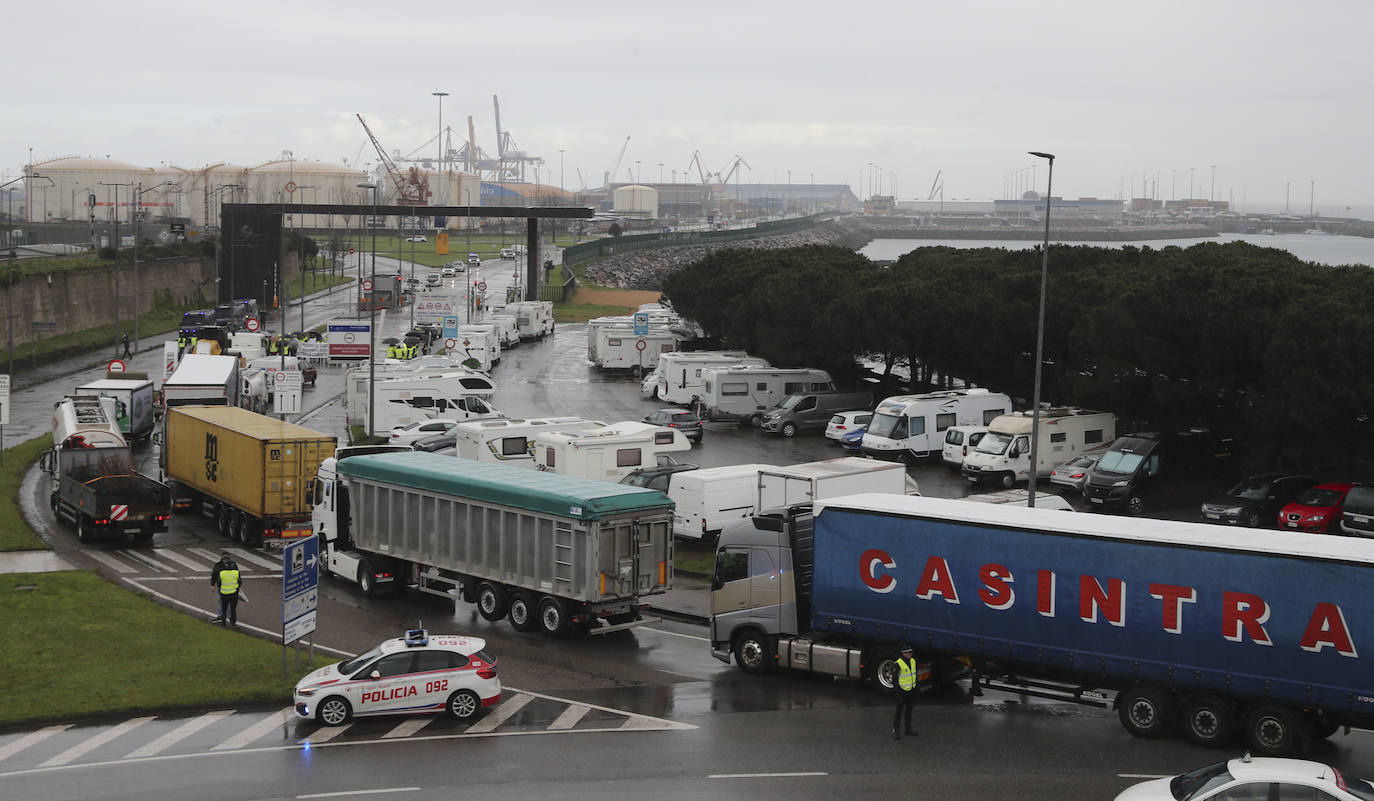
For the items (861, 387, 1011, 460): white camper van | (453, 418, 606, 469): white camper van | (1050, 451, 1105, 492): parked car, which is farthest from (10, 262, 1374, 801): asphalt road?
(861, 387, 1011, 460): white camper van

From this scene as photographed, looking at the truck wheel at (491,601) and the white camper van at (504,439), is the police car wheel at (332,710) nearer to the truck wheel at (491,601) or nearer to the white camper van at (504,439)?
the truck wheel at (491,601)

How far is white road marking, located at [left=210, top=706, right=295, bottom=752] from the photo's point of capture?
58.6ft

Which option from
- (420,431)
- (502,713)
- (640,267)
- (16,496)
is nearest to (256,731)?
(502,713)

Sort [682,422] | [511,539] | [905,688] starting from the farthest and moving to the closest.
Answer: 1. [682,422]
2. [511,539]
3. [905,688]

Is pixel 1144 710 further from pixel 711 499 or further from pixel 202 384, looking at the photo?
pixel 202 384

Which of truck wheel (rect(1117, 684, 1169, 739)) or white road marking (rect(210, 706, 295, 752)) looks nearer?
truck wheel (rect(1117, 684, 1169, 739))

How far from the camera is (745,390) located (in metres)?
52.8

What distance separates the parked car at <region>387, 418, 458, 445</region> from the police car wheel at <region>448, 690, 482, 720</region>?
24.6 metres

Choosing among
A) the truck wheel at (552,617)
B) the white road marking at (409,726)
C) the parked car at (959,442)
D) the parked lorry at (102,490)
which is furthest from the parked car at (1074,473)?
the parked lorry at (102,490)

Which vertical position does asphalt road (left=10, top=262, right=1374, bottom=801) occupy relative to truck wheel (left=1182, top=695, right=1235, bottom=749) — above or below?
below

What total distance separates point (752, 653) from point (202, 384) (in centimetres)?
2764

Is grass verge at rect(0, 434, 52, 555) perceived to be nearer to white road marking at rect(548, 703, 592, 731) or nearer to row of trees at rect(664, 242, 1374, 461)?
white road marking at rect(548, 703, 592, 731)

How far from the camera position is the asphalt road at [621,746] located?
1590cm

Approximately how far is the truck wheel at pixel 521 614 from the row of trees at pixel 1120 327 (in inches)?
861
